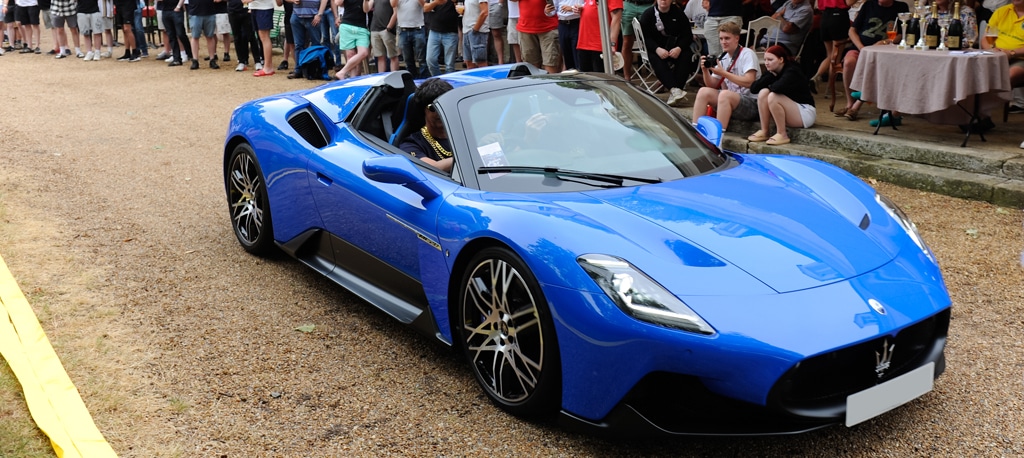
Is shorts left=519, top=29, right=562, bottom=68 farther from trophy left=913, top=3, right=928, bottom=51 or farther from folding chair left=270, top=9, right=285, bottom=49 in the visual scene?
folding chair left=270, top=9, right=285, bottom=49

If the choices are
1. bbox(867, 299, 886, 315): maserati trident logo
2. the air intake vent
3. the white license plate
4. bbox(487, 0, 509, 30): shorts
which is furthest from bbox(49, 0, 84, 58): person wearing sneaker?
the white license plate

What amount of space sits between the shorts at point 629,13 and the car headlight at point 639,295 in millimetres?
8455

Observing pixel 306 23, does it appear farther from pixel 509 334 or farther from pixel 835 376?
pixel 835 376

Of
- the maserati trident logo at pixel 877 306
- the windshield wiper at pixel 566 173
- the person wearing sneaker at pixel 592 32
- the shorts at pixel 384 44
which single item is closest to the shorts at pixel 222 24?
the shorts at pixel 384 44

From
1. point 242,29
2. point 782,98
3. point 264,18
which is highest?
point 264,18

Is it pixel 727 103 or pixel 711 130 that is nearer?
pixel 711 130

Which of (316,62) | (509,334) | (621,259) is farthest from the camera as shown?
(316,62)

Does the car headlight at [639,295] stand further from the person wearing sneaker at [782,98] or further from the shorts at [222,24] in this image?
the shorts at [222,24]

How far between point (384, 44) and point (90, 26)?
8.88 metres

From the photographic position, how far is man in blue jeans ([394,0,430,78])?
1248 cm

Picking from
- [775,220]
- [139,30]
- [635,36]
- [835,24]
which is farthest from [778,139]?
[139,30]

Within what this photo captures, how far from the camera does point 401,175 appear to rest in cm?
389

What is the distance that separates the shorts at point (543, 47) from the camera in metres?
11.0

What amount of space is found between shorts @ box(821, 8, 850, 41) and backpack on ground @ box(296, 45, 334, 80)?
7257 millimetres
